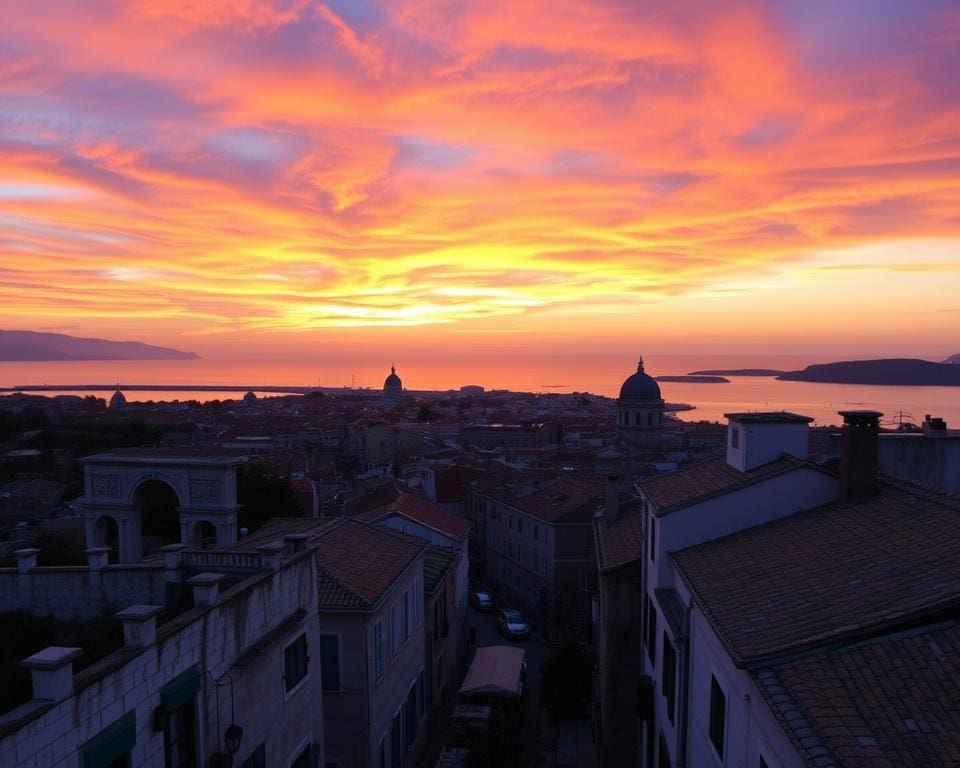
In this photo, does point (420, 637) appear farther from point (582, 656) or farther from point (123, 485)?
Result: point (123, 485)

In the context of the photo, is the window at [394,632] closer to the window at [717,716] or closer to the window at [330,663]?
the window at [330,663]

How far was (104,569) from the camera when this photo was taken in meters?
10.7

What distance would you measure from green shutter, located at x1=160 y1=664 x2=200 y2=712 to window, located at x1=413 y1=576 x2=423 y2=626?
1027 cm

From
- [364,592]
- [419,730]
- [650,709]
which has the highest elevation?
[364,592]

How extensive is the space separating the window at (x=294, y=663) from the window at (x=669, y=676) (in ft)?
19.8

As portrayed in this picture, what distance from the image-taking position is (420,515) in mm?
29438

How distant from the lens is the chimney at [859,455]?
12172 millimetres

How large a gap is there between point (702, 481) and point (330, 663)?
804 cm

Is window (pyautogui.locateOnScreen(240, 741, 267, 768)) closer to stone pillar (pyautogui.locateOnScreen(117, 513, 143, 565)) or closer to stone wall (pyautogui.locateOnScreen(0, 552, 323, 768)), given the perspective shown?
stone wall (pyautogui.locateOnScreen(0, 552, 323, 768))

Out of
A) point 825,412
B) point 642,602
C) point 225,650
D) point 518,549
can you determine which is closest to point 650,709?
point 642,602

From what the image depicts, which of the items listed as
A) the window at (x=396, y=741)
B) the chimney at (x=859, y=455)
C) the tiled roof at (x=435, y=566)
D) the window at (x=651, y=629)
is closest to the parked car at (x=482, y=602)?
the tiled roof at (x=435, y=566)

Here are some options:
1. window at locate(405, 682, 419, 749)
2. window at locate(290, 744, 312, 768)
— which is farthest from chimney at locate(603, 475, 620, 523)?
window at locate(290, 744, 312, 768)

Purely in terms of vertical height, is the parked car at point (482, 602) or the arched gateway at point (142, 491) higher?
the arched gateway at point (142, 491)

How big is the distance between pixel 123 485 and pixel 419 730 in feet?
31.5
